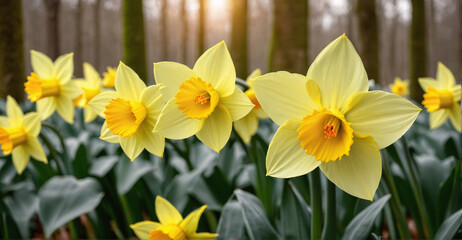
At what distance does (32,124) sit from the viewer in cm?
144

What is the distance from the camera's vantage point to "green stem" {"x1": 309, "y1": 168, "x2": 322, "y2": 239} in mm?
827

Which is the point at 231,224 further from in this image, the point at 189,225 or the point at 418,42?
the point at 418,42

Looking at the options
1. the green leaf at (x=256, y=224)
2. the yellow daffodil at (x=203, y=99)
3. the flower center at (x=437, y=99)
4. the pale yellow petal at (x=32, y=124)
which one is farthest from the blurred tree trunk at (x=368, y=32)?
the yellow daffodil at (x=203, y=99)

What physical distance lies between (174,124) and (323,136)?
1.10ft

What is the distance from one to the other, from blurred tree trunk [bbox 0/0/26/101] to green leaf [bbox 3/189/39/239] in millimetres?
2289

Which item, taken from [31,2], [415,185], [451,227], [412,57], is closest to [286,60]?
[415,185]

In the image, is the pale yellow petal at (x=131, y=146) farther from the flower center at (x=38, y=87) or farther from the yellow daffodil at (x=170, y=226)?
the flower center at (x=38, y=87)

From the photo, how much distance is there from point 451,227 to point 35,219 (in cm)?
224

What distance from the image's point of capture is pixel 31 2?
1900 cm

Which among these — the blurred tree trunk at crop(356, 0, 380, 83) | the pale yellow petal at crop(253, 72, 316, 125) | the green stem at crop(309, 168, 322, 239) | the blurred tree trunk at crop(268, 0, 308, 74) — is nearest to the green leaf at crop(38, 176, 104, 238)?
the green stem at crop(309, 168, 322, 239)

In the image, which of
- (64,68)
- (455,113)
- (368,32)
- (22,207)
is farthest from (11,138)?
(368,32)

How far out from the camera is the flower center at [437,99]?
4.45 ft

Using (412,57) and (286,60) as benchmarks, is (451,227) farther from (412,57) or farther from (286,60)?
(412,57)

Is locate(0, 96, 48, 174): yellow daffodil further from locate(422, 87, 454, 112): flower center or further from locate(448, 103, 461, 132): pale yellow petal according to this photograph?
Answer: locate(448, 103, 461, 132): pale yellow petal
